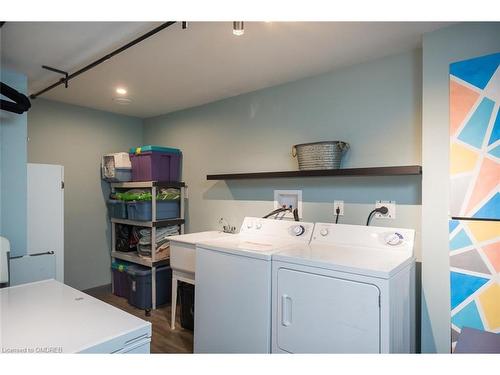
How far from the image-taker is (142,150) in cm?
351

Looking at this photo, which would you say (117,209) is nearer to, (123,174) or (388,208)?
(123,174)

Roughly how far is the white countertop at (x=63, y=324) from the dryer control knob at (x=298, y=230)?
1457 mm

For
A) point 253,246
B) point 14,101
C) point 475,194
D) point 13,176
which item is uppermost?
point 14,101

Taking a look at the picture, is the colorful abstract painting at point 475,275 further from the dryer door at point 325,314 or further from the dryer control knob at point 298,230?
the dryer control knob at point 298,230

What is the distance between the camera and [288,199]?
9.07ft

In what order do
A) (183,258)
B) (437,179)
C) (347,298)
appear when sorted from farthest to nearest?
(183,258) < (437,179) < (347,298)

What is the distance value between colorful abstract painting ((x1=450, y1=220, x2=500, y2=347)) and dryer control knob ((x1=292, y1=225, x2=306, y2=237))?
0.97 meters

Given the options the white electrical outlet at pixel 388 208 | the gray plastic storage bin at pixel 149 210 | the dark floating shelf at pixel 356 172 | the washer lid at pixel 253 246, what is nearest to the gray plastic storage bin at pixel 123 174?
the gray plastic storage bin at pixel 149 210

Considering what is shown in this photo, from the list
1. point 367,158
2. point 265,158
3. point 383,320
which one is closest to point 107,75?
point 265,158

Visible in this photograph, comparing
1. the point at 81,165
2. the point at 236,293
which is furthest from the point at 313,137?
the point at 81,165

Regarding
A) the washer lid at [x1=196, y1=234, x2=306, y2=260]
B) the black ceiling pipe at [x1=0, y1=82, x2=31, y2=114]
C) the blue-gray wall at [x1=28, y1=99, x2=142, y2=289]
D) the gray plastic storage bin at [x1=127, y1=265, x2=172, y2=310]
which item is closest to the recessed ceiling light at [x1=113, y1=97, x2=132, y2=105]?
the blue-gray wall at [x1=28, y1=99, x2=142, y2=289]

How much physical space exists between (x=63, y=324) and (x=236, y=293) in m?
1.09

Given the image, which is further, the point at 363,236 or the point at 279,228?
the point at 279,228
